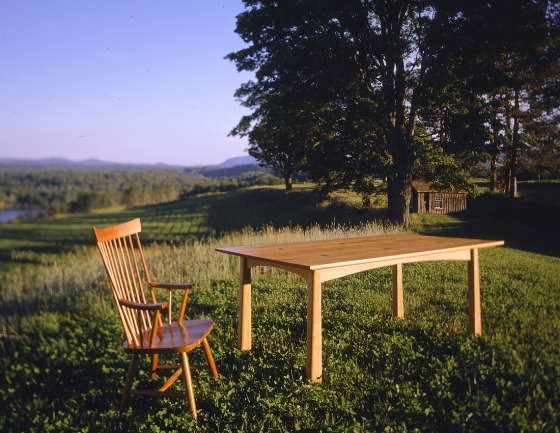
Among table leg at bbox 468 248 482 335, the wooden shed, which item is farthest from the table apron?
the wooden shed

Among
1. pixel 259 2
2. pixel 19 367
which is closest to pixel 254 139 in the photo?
pixel 259 2

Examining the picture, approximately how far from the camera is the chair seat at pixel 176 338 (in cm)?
267

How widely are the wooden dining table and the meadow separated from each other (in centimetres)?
20

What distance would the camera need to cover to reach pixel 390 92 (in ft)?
33.9

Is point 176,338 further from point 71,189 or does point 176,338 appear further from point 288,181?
point 288,181

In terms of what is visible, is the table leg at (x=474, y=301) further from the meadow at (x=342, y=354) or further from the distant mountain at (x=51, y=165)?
the distant mountain at (x=51, y=165)

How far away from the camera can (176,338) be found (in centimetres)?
294

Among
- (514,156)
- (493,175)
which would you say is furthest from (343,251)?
(493,175)

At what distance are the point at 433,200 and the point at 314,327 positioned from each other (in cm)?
888

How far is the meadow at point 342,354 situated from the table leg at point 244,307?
0.39 ft

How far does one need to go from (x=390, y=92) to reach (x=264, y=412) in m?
9.22

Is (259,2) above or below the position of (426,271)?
above

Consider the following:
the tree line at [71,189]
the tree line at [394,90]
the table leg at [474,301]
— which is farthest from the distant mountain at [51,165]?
the table leg at [474,301]

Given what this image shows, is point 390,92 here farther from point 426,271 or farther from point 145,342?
point 145,342
